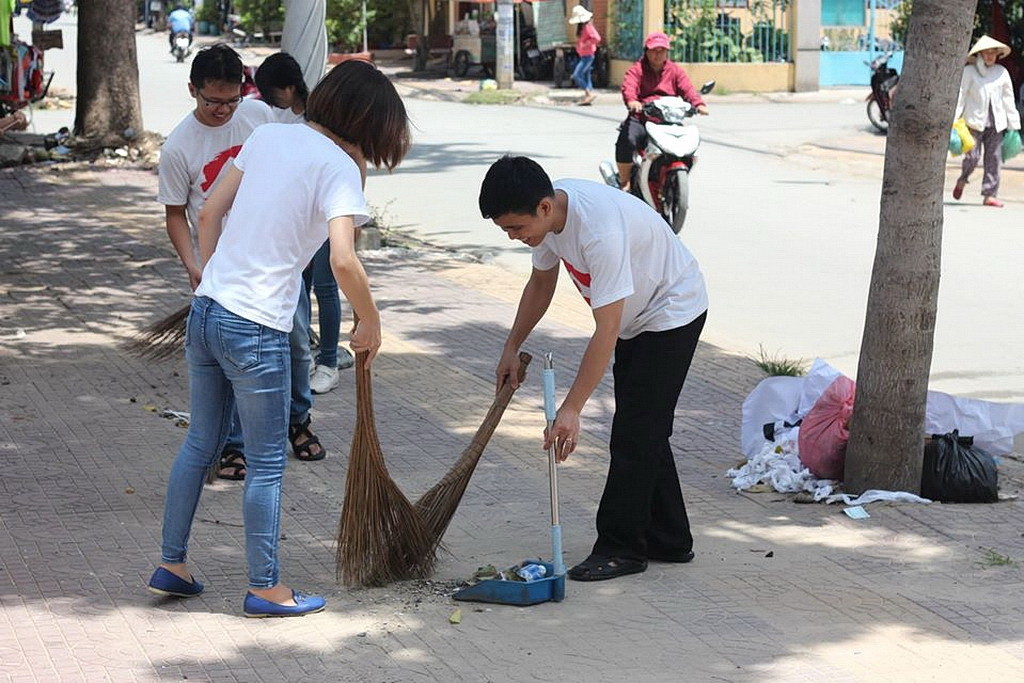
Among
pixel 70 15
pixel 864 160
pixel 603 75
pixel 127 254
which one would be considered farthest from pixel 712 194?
pixel 70 15

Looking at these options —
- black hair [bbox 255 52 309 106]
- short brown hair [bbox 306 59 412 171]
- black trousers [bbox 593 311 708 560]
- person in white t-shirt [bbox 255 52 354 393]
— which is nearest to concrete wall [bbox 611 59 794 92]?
person in white t-shirt [bbox 255 52 354 393]

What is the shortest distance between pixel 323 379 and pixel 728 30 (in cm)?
2181

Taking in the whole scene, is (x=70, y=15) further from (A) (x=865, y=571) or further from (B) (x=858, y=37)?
(A) (x=865, y=571)

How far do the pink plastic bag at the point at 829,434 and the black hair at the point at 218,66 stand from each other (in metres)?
2.67

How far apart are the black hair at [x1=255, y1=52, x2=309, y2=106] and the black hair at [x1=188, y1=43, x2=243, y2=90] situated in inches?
34.5

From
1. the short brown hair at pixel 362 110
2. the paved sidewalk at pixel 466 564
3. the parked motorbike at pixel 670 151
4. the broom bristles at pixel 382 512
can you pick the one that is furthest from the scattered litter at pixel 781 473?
the parked motorbike at pixel 670 151

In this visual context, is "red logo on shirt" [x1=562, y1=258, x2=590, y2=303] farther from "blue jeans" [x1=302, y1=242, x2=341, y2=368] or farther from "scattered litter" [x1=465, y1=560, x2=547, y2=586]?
"blue jeans" [x1=302, y1=242, x2=341, y2=368]

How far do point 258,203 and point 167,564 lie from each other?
46.3 inches

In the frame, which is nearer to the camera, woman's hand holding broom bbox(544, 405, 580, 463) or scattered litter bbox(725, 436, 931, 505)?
woman's hand holding broom bbox(544, 405, 580, 463)

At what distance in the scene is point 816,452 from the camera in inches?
229

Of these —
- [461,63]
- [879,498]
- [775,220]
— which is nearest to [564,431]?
[879,498]

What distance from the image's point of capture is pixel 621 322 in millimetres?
4465

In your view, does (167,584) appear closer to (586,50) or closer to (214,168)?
(214,168)

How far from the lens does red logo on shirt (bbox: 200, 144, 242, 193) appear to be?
595cm
